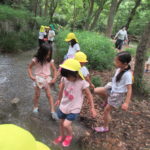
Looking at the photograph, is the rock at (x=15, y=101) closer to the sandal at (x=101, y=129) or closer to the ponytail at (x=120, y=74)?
the sandal at (x=101, y=129)

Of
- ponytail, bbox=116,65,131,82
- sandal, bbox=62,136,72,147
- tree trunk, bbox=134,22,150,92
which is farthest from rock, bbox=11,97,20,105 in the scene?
tree trunk, bbox=134,22,150,92

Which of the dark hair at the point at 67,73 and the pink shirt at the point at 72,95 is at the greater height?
the dark hair at the point at 67,73

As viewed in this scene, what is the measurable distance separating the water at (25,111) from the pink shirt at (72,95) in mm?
802

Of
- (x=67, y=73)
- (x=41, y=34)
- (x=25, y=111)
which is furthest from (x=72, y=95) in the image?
(x=41, y=34)

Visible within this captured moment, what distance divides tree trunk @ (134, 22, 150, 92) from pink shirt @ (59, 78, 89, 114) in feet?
9.22

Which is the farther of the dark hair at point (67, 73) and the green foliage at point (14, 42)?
the green foliage at point (14, 42)

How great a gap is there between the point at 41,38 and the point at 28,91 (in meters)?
5.47

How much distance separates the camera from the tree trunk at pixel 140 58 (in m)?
5.30

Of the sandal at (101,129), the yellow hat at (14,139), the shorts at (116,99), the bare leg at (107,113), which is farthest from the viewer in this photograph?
the sandal at (101,129)

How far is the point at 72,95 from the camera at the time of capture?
3.23 m

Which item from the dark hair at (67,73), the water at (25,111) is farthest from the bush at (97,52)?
the dark hair at (67,73)

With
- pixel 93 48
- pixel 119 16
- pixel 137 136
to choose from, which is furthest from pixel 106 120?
pixel 119 16

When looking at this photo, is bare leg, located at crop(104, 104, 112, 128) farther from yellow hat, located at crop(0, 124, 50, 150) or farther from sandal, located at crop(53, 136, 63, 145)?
yellow hat, located at crop(0, 124, 50, 150)

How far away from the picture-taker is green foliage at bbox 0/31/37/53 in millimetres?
9562
